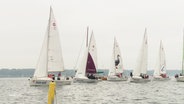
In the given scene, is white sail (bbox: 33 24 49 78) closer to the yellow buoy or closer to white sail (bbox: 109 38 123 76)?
white sail (bbox: 109 38 123 76)

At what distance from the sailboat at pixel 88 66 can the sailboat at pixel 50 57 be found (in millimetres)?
11673

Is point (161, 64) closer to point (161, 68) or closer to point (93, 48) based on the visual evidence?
point (161, 68)

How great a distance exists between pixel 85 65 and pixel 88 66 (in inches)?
111

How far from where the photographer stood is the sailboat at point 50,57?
5681cm

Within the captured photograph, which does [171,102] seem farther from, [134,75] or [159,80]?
[159,80]

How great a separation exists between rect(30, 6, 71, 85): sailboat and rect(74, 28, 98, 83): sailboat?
11.7 m

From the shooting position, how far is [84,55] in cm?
7431

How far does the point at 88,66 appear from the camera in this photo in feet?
248

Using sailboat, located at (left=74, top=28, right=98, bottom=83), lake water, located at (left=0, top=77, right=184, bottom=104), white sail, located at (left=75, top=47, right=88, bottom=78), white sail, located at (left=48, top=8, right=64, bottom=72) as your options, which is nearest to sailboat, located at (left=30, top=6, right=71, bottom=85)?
white sail, located at (left=48, top=8, right=64, bottom=72)

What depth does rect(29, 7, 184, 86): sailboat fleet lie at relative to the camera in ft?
188

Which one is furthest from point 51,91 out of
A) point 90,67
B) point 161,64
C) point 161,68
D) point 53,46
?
point 161,64

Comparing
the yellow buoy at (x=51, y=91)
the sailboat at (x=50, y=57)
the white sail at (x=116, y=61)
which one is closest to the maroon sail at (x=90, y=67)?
the sailboat at (x=50, y=57)

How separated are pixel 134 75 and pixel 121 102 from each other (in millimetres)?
48456

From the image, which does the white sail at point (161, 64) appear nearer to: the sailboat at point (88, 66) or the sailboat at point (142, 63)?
the sailboat at point (142, 63)
